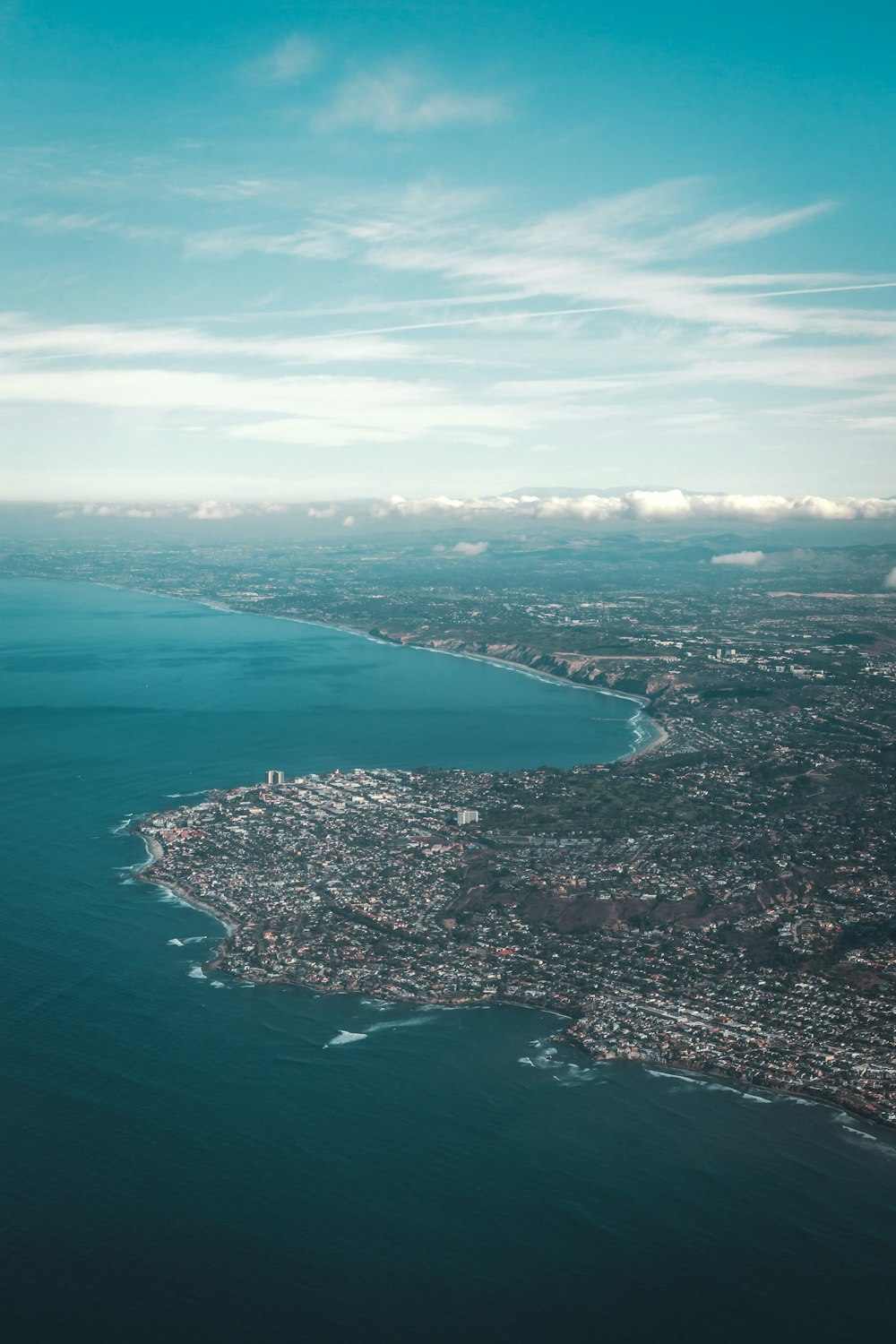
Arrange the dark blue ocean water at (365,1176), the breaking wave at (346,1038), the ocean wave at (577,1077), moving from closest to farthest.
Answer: the dark blue ocean water at (365,1176), the ocean wave at (577,1077), the breaking wave at (346,1038)

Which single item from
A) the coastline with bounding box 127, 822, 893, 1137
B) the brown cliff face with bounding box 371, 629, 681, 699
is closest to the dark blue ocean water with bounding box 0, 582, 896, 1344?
the coastline with bounding box 127, 822, 893, 1137

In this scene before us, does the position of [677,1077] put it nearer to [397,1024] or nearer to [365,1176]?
[397,1024]

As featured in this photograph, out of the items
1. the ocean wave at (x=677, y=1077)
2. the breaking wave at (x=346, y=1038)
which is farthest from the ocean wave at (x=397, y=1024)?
the ocean wave at (x=677, y=1077)

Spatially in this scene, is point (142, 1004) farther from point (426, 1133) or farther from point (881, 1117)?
point (881, 1117)

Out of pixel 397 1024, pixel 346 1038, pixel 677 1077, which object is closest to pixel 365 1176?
pixel 346 1038

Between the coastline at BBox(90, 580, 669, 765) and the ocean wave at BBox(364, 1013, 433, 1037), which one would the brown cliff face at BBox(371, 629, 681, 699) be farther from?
the ocean wave at BBox(364, 1013, 433, 1037)

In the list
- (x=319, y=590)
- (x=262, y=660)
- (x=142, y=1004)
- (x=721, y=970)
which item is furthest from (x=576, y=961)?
(x=319, y=590)

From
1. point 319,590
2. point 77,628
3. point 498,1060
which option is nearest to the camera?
point 498,1060

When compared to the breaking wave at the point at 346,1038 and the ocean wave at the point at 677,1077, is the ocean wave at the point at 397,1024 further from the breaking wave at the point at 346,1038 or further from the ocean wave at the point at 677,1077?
the ocean wave at the point at 677,1077
